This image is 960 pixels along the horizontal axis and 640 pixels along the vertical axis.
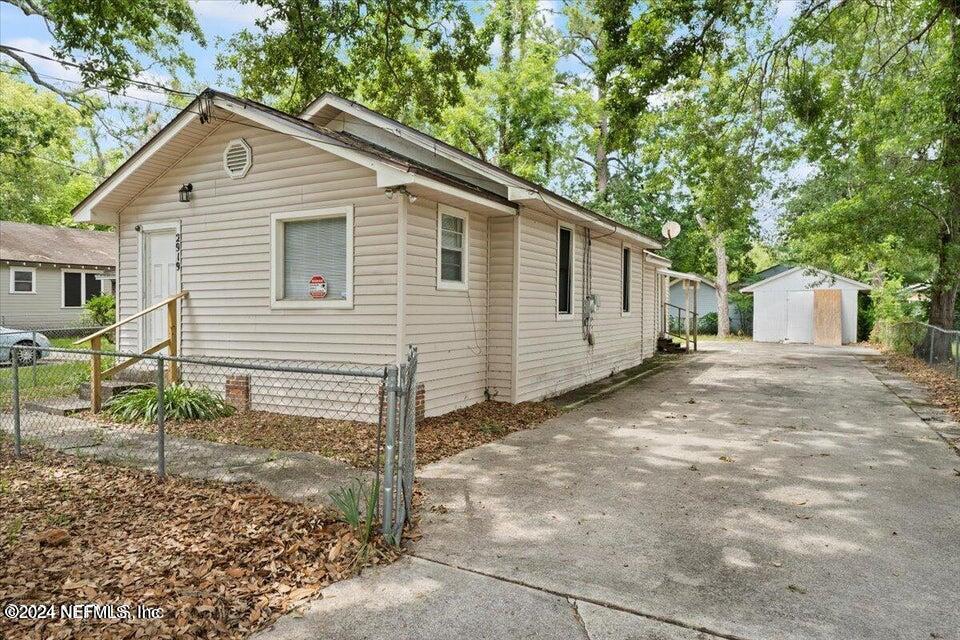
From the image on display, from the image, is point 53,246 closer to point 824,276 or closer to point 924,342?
point 924,342

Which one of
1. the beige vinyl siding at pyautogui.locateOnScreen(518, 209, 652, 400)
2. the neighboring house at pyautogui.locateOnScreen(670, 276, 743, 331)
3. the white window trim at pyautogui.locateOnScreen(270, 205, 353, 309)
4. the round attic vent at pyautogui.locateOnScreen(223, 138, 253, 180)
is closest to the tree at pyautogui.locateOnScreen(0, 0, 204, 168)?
the round attic vent at pyautogui.locateOnScreen(223, 138, 253, 180)

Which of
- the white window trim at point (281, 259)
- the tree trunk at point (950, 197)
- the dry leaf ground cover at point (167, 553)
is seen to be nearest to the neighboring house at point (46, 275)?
the white window trim at point (281, 259)

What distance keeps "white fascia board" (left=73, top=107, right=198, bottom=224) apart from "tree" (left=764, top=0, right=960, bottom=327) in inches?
423

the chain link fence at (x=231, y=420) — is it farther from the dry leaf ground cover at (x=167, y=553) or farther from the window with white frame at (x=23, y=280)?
the window with white frame at (x=23, y=280)

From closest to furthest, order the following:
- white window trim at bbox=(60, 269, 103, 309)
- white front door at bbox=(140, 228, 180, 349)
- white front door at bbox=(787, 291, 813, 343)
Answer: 1. white front door at bbox=(140, 228, 180, 349)
2. white window trim at bbox=(60, 269, 103, 309)
3. white front door at bbox=(787, 291, 813, 343)

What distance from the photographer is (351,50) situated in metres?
9.80

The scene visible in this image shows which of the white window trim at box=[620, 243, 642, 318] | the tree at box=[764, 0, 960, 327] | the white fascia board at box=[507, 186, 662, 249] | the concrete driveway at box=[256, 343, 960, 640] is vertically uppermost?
the tree at box=[764, 0, 960, 327]

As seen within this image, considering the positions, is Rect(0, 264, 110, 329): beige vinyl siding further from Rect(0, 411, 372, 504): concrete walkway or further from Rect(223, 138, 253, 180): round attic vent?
Rect(223, 138, 253, 180): round attic vent

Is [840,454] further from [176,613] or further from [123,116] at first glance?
[123,116]

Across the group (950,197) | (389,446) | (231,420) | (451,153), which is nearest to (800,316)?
(950,197)

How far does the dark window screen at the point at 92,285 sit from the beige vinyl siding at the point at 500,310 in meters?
21.5

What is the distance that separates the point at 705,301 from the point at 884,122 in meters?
20.2

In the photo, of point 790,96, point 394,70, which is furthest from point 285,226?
point 790,96

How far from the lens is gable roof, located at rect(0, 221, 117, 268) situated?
70.2 ft
